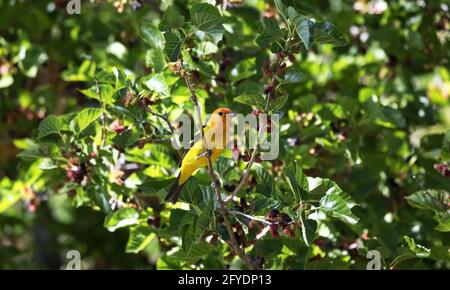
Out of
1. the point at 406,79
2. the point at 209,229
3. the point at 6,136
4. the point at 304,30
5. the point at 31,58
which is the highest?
the point at 304,30

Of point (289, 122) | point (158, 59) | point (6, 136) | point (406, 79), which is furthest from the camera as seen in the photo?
point (6, 136)

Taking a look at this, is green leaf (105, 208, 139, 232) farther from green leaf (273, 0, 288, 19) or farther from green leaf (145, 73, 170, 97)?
green leaf (273, 0, 288, 19)

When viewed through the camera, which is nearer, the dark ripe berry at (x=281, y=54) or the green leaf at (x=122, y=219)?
the dark ripe berry at (x=281, y=54)

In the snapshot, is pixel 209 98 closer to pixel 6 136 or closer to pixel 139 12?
pixel 139 12

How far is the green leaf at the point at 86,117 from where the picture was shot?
269 centimetres

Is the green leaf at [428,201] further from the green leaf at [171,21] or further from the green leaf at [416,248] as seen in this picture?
the green leaf at [171,21]

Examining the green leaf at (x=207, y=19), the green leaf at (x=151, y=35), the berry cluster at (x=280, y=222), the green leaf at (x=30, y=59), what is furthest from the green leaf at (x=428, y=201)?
the green leaf at (x=30, y=59)

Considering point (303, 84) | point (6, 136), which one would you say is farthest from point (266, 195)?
point (6, 136)

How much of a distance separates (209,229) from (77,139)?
0.71 m

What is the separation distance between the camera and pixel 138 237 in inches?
117

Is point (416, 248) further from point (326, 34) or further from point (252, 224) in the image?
point (326, 34)

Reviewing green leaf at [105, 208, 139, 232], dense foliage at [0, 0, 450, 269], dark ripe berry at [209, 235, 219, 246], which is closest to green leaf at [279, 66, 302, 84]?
dense foliage at [0, 0, 450, 269]

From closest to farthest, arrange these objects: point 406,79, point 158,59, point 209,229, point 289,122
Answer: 1. point 209,229
2. point 158,59
3. point 289,122
4. point 406,79

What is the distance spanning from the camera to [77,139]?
2.77 metres
